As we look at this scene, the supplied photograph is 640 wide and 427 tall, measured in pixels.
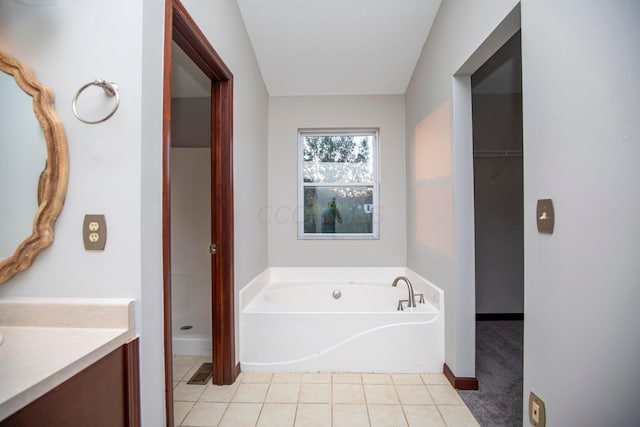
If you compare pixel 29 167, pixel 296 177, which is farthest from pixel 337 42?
pixel 29 167

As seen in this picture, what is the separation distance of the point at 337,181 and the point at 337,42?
135cm

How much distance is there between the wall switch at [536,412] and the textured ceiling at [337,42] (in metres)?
2.55

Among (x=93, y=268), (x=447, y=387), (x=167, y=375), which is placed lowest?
(x=447, y=387)

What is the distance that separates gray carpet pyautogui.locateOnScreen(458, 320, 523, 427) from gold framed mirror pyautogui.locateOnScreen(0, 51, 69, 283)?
226 centimetres

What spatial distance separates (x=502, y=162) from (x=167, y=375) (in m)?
3.51

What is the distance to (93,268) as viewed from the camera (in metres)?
1.03

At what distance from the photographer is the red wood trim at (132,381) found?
0.98 meters

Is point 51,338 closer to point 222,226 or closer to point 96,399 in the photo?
point 96,399

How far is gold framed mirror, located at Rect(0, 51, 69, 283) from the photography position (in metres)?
0.98

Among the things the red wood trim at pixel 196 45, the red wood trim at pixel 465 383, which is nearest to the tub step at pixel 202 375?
the red wood trim at pixel 465 383

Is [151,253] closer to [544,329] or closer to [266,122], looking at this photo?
[544,329]

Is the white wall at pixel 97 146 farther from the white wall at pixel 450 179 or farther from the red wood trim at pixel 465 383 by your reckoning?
the red wood trim at pixel 465 383

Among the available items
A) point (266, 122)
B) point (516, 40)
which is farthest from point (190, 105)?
point (516, 40)

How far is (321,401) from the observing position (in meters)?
1.84
